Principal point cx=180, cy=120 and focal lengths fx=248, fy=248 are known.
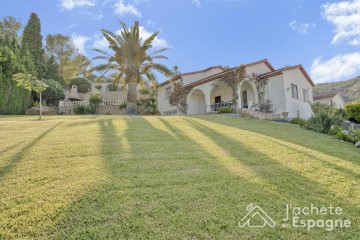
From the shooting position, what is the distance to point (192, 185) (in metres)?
4.50

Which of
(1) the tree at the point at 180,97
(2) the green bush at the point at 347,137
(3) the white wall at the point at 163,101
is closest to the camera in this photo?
(2) the green bush at the point at 347,137

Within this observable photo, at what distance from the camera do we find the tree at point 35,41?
29.8 meters

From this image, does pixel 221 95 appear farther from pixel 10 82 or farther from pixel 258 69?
pixel 10 82

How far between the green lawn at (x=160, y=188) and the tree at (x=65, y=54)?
4187 cm

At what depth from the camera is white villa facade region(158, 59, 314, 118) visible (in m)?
22.5

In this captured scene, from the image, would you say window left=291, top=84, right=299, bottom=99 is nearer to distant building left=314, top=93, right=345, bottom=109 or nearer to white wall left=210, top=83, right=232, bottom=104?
white wall left=210, top=83, right=232, bottom=104

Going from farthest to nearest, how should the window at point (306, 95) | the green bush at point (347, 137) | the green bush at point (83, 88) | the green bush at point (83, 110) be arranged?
1. the green bush at point (83, 88)
2. the window at point (306, 95)
3. the green bush at point (83, 110)
4. the green bush at point (347, 137)

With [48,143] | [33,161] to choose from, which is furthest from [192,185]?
[48,143]

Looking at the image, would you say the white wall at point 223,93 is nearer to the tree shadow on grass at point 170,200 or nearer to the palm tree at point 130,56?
the palm tree at point 130,56

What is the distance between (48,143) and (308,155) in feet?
25.0

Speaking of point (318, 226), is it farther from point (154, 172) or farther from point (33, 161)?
point (33, 161)

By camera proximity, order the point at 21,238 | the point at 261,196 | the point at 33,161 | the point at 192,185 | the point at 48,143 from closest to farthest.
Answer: the point at 21,238 → the point at 261,196 → the point at 192,185 → the point at 33,161 → the point at 48,143

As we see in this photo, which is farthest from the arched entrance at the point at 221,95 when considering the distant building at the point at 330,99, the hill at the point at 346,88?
the hill at the point at 346,88

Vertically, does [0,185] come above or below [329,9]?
below
